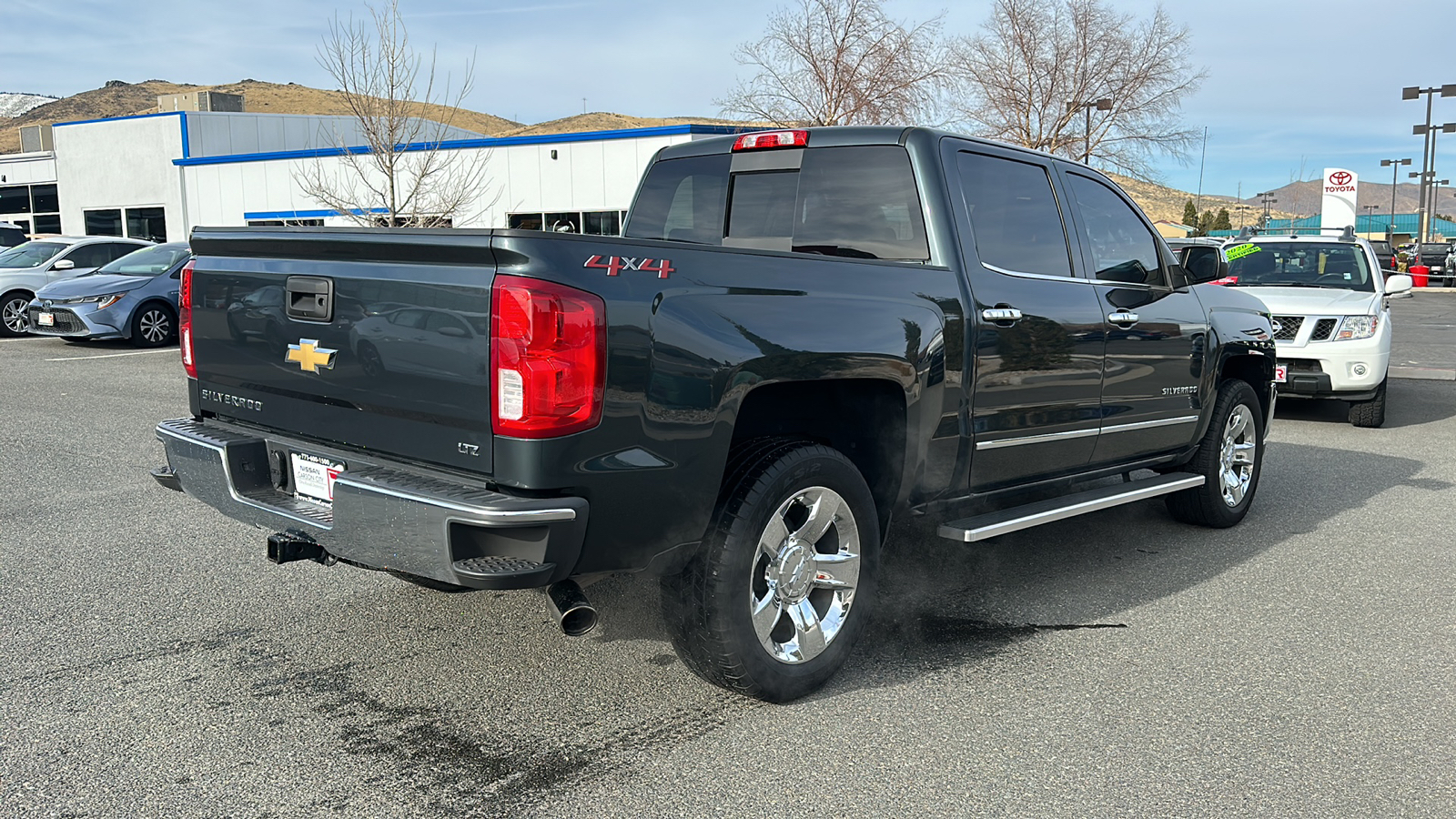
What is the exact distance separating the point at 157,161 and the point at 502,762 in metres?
44.8

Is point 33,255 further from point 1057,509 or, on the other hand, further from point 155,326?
point 1057,509

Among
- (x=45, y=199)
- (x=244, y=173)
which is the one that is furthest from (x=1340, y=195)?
(x=45, y=199)

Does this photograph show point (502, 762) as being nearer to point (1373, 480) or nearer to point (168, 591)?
point (168, 591)

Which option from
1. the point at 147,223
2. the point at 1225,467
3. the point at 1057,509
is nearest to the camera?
the point at 1057,509

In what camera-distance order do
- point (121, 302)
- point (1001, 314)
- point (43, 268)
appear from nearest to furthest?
point (1001, 314), point (121, 302), point (43, 268)

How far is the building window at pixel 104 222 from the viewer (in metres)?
44.1

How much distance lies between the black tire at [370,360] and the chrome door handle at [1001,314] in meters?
2.26

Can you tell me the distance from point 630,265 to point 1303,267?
10.3 m

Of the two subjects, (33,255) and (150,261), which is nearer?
(150,261)

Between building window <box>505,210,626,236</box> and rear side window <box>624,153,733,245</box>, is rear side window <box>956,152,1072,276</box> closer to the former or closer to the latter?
rear side window <box>624,153,733,245</box>

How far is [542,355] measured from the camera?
10.1 ft

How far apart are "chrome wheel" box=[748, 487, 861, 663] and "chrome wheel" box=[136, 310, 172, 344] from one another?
48.5ft

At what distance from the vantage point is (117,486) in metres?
6.91

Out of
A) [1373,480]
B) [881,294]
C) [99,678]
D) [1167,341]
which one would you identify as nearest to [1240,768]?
[881,294]
